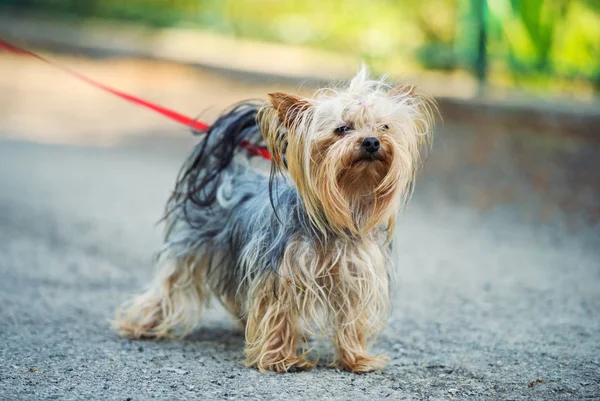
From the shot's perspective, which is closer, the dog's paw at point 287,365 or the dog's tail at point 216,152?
the dog's paw at point 287,365

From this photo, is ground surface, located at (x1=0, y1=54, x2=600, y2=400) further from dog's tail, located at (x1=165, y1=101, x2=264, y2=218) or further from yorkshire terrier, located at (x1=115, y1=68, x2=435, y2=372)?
dog's tail, located at (x1=165, y1=101, x2=264, y2=218)

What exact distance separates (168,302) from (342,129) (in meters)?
1.71

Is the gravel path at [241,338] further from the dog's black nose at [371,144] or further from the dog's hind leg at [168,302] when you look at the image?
the dog's black nose at [371,144]

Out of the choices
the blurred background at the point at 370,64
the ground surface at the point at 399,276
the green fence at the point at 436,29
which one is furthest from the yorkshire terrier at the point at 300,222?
the green fence at the point at 436,29

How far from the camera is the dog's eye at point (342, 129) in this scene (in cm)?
418

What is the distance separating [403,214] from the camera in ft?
26.9

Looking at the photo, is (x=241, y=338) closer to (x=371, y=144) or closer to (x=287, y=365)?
(x=287, y=365)

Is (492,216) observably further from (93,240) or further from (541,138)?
(93,240)

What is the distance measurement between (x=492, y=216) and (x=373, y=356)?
4605 mm

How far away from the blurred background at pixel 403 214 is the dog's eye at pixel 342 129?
123 cm

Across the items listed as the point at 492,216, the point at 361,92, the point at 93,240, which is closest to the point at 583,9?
the point at 492,216

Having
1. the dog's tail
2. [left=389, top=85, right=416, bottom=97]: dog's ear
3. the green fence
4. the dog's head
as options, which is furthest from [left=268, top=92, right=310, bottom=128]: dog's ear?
the green fence

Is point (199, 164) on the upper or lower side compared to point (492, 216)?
upper

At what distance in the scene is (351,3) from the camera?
45.8 ft
